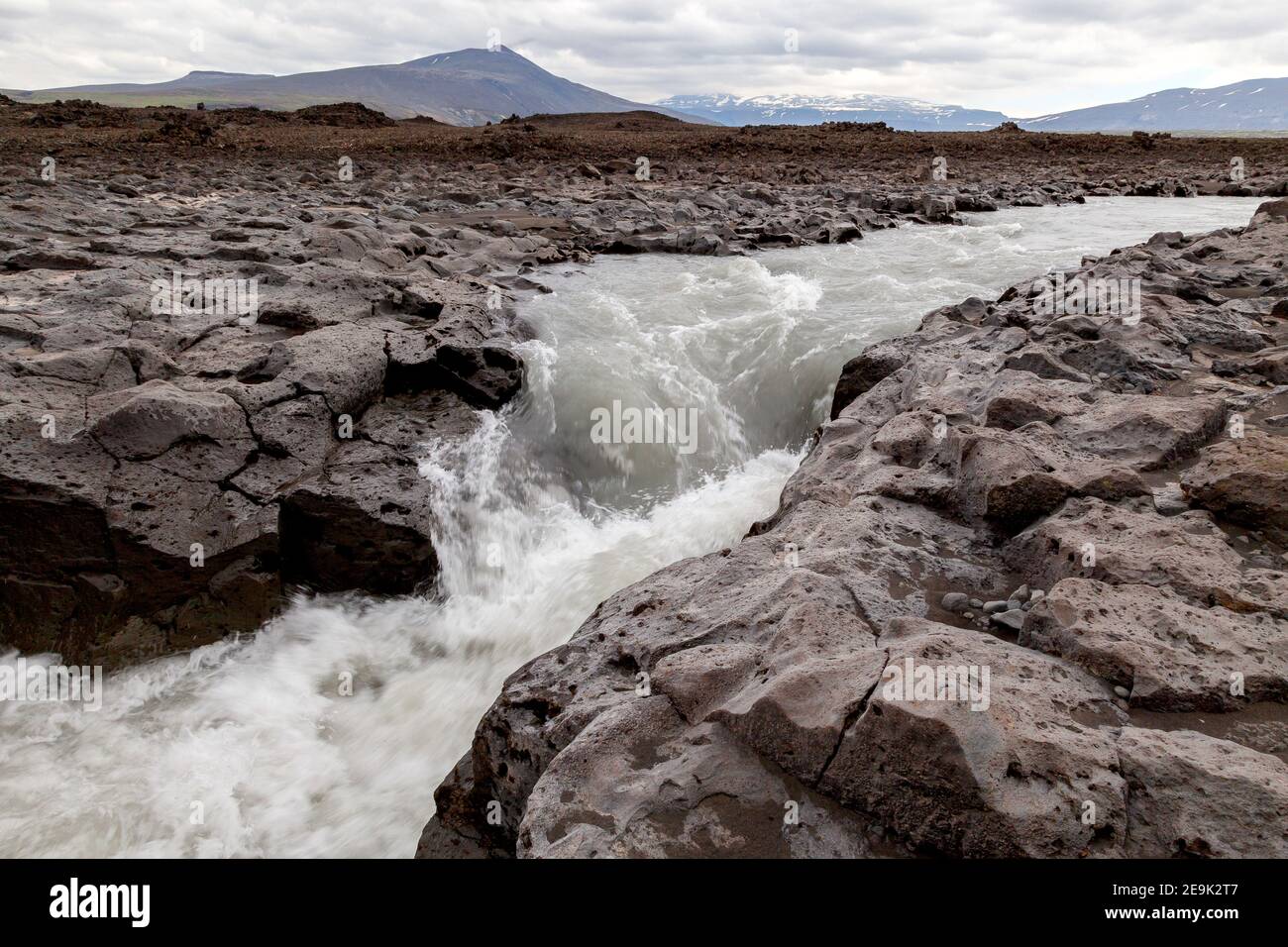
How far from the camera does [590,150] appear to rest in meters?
35.1

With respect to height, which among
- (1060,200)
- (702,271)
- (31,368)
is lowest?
(31,368)

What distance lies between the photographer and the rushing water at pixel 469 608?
534 cm

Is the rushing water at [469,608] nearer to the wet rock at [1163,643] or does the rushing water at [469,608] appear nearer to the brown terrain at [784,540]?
the brown terrain at [784,540]

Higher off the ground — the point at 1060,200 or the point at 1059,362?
the point at 1060,200

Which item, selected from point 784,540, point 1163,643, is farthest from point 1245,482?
point 784,540

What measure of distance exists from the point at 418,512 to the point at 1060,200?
26201mm

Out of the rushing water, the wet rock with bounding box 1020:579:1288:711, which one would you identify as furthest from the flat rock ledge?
the rushing water

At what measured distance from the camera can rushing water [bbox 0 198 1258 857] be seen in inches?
210

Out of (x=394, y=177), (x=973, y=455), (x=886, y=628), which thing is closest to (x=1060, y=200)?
(x=394, y=177)

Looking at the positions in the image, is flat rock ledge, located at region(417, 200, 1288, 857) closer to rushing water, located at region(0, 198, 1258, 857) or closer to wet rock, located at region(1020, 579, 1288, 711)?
wet rock, located at region(1020, 579, 1288, 711)

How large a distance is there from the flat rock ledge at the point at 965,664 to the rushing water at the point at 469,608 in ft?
5.43

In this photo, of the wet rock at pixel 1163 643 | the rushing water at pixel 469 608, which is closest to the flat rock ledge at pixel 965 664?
the wet rock at pixel 1163 643

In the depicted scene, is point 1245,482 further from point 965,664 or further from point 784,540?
point 784,540

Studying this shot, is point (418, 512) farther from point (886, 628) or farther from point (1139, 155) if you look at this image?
point (1139, 155)
